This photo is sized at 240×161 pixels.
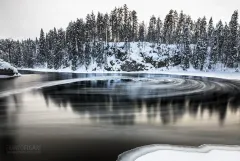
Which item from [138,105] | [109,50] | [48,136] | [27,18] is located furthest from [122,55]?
[48,136]

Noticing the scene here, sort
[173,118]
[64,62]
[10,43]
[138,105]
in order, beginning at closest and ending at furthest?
[173,118], [138,105], [64,62], [10,43]

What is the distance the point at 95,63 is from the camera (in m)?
52.2

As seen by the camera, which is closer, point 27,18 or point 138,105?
point 138,105

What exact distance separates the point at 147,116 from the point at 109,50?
143ft

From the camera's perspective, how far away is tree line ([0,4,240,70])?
4709 centimetres

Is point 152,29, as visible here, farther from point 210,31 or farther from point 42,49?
point 42,49

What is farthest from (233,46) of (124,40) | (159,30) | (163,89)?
(163,89)

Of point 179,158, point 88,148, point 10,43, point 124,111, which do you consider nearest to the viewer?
point 179,158

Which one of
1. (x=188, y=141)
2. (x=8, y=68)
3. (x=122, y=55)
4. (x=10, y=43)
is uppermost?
(x=10, y=43)

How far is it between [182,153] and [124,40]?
52452 mm

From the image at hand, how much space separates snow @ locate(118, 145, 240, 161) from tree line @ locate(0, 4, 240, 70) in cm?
4313

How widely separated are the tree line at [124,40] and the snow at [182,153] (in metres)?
43.1

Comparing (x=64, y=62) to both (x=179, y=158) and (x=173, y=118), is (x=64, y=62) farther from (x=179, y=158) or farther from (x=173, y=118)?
(x=179, y=158)

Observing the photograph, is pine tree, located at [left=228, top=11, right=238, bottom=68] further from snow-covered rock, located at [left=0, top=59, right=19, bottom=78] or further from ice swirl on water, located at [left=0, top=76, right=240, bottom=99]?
snow-covered rock, located at [left=0, top=59, right=19, bottom=78]
